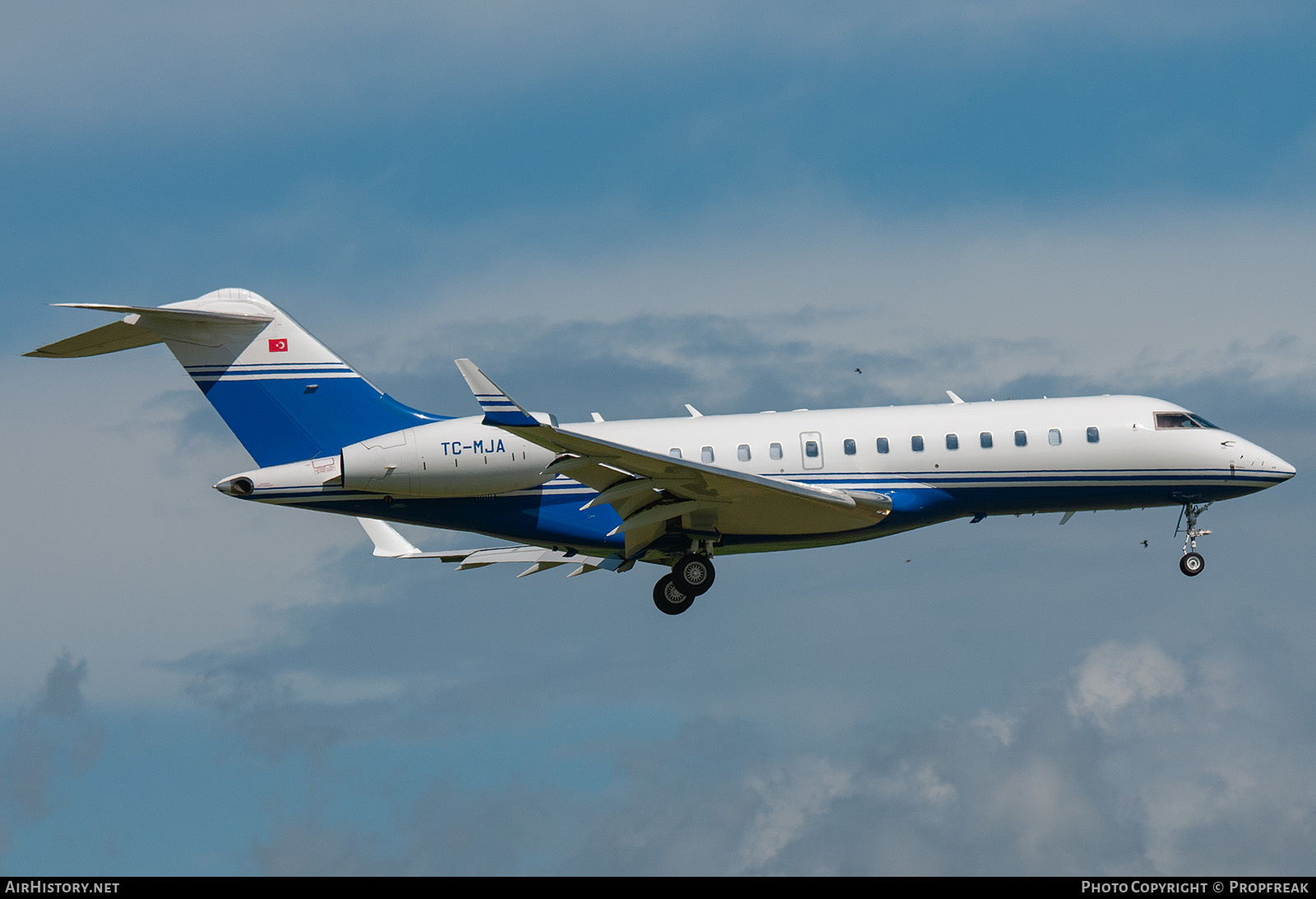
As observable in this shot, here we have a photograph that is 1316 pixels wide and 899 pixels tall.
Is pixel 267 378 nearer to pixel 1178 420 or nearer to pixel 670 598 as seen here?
pixel 670 598

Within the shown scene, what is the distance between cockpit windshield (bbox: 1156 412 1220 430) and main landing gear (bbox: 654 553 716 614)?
30.0ft

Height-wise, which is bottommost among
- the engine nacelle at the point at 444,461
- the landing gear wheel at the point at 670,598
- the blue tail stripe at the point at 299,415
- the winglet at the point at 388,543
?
the landing gear wheel at the point at 670,598

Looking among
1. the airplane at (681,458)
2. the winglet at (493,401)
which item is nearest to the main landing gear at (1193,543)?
the airplane at (681,458)

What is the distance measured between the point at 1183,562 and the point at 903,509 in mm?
6127

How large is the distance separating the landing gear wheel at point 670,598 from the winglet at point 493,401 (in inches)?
252

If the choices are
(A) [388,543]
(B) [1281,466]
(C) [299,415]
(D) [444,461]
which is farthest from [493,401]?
(B) [1281,466]

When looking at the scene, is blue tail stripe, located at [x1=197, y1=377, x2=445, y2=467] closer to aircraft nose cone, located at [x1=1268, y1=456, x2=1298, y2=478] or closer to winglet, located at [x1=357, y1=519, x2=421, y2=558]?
winglet, located at [x1=357, y1=519, x2=421, y2=558]

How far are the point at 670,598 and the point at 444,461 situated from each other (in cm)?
497

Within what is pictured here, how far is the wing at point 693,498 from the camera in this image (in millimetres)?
25500

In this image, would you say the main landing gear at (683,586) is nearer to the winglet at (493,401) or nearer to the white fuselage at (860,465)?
the white fuselage at (860,465)

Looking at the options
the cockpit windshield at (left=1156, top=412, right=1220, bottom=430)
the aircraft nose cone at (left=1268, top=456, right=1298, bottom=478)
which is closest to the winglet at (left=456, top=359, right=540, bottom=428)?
the cockpit windshield at (left=1156, top=412, right=1220, bottom=430)

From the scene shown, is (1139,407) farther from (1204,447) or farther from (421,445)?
(421,445)
